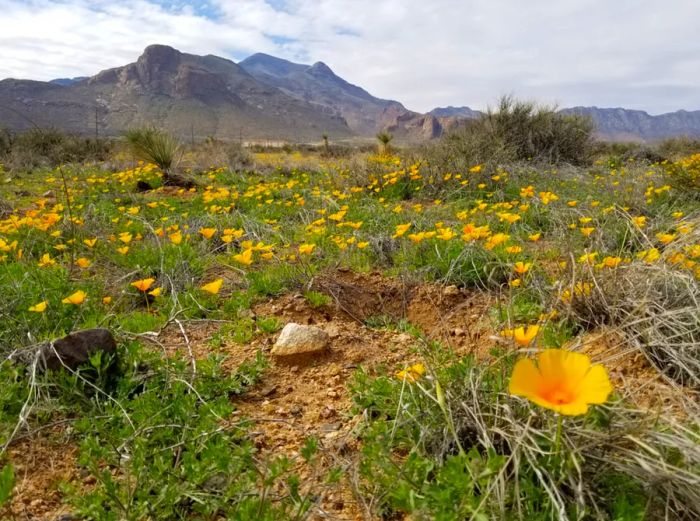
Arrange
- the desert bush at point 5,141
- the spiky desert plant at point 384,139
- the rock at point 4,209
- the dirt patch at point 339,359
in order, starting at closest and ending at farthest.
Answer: the dirt patch at point 339,359 → the rock at point 4,209 → the desert bush at point 5,141 → the spiky desert plant at point 384,139

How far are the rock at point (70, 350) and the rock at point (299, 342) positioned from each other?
86 cm

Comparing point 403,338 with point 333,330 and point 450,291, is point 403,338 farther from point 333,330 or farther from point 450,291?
point 450,291

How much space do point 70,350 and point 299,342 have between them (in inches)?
43.5

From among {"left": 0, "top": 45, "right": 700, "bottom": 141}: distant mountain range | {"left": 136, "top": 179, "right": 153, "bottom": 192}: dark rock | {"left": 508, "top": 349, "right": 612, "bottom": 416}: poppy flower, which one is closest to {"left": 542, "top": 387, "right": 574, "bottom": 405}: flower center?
{"left": 508, "top": 349, "right": 612, "bottom": 416}: poppy flower

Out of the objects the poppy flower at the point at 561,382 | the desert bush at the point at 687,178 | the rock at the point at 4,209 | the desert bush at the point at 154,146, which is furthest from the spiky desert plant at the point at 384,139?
the poppy flower at the point at 561,382

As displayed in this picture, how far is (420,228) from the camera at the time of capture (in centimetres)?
503

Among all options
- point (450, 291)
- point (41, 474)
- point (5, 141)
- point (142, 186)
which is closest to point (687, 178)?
point (450, 291)

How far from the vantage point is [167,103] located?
10269 cm

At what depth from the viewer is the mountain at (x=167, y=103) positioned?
78.7 meters

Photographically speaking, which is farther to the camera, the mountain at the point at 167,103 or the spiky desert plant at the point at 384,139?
the mountain at the point at 167,103

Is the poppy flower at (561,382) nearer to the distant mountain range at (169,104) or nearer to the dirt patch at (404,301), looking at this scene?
the dirt patch at (404,301)

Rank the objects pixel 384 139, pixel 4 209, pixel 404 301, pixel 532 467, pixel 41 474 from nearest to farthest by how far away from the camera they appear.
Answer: pixel 532 467, pixel 41 474, pixel 404 301, pixel 4 209, pixel 384 139

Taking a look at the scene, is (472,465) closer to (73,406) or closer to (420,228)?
(73,406)

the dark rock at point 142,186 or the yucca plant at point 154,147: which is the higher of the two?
the yucca plant at point 154,147
